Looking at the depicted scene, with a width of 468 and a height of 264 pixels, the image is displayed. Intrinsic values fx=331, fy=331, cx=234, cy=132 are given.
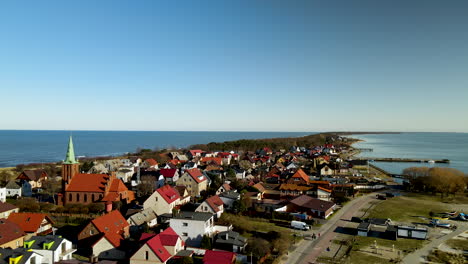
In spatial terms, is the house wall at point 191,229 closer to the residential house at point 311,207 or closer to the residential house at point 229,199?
the residential house at point 229,199

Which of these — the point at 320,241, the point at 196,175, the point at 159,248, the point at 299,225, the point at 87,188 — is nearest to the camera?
the point at 159,248

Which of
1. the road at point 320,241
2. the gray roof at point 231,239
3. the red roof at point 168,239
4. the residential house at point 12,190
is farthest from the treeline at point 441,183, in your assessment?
the residential house at point 12,190

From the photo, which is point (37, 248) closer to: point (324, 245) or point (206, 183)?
point (324, 245)

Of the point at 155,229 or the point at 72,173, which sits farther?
the point at 72,173

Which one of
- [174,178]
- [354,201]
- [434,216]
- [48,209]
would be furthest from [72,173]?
[434,216]

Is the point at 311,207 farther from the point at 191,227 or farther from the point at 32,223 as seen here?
the point at 32,223

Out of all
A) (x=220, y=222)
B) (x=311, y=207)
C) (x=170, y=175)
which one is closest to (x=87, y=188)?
(x=170, y=175)
